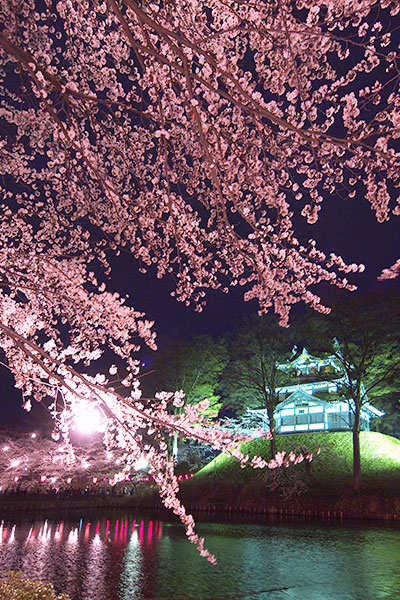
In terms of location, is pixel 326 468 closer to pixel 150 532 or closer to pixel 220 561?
pixel 150 532

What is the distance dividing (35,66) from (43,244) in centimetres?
531

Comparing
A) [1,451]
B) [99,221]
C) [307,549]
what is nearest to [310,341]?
[307,549]

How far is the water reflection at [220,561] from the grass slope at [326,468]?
6014mm

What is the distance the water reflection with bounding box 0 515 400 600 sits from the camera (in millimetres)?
9094

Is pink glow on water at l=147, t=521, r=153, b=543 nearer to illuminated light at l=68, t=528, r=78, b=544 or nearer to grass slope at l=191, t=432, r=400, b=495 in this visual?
illuminated light at l=68, t=528, r=78, b=544

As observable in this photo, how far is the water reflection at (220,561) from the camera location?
358 inches

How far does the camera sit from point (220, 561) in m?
11.7

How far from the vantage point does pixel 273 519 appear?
21.0m

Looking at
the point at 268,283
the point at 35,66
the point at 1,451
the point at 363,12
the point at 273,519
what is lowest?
the point at 273,519

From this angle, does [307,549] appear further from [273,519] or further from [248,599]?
[273,519]

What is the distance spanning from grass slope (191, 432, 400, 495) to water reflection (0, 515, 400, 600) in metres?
6.01

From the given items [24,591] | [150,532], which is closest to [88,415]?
[24,591]

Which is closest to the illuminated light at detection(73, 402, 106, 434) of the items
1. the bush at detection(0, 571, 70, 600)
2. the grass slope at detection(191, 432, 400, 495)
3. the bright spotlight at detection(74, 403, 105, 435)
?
the bright spotlight at detection(74, 403, 105, 435)

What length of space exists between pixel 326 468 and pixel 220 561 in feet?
56.0
